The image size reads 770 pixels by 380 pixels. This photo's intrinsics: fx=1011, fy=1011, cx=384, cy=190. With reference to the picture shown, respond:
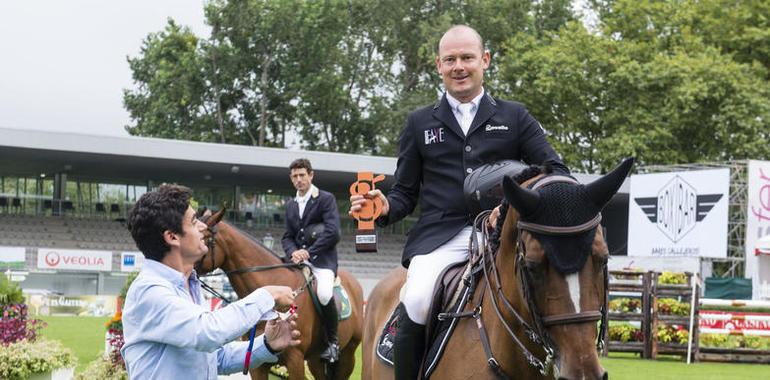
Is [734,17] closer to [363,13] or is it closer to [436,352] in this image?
[363,13]

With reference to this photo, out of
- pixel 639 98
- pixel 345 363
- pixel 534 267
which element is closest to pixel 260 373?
pixel 345 363

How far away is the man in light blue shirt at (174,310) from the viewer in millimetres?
3412

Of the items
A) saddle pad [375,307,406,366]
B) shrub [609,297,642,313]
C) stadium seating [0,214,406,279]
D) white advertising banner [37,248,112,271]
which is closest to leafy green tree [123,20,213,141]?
stadium seating [0,214,406,279]

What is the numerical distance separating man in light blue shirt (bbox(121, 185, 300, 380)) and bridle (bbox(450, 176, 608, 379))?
85 cm

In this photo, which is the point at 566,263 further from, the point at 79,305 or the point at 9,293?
the point at 79,305

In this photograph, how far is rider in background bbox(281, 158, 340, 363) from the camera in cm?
958

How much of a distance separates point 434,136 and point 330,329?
197 inches

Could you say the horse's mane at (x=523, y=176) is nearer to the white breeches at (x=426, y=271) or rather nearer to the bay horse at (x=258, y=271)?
the white breeches at (x=426, y=271)

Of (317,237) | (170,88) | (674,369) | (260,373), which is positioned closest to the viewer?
(260,373)

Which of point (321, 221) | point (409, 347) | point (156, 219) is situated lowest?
point (409, 347)

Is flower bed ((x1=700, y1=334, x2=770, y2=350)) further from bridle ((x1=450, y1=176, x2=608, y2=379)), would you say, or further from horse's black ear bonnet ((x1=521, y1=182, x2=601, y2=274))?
horse's black ear bonnet ((x1=521, y1=182, x2=601, y2=274))

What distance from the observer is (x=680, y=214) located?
3009cm

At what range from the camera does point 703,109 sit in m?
40.4

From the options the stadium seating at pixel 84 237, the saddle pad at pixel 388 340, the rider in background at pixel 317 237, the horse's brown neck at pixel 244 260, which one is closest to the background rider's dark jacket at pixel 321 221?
the rider in background at pixel 317 237
